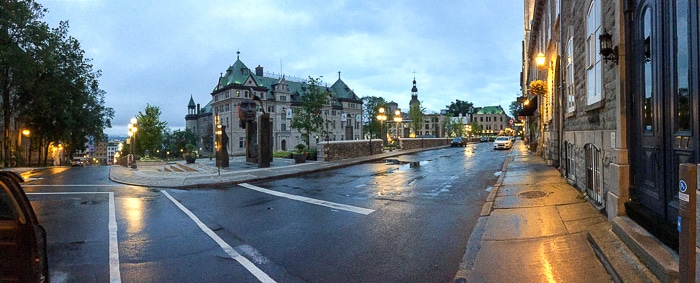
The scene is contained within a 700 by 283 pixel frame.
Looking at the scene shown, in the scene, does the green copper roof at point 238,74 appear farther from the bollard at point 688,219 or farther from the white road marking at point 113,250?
the bollard at point 688,219

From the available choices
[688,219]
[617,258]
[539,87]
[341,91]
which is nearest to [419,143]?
[539,87]

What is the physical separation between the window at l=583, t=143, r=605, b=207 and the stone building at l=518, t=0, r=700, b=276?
20 millimetres

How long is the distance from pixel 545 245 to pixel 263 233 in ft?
15.9

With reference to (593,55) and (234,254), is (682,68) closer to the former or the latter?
(593,55)

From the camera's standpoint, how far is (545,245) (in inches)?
235

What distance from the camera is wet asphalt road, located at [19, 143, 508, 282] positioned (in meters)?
5.42

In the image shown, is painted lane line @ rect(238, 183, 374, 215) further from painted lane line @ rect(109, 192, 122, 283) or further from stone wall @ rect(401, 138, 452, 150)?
stone wall @ rect(401, 138, 452, 150)

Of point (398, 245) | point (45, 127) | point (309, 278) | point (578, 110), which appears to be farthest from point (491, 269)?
point (45, 127)

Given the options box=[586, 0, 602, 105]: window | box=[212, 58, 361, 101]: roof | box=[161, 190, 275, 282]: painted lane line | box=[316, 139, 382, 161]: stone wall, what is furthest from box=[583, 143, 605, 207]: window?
box=[212, 58, 361, 101]: roof

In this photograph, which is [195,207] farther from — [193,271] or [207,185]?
[193,271]

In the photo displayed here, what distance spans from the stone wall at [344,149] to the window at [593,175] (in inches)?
723

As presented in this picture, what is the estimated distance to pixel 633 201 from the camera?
235 inches

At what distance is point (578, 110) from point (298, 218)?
743 centimetres

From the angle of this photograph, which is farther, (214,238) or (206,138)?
(206,138)
